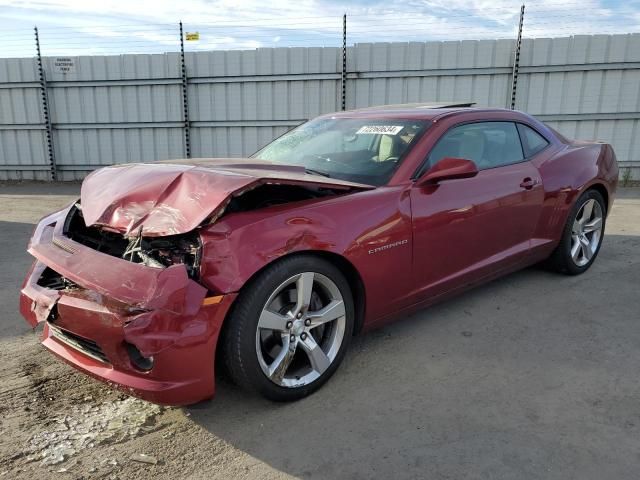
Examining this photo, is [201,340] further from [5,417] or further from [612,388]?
[612,388]

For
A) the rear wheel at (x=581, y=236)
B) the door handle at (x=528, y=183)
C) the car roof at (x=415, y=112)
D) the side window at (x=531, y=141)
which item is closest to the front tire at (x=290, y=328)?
the car roof at (x=415, y=112)

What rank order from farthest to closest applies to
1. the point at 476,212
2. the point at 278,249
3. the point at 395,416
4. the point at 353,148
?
1. the point at 353,148
2. the point at 476,212
3. the point at 395,416
4. the point at 278,249

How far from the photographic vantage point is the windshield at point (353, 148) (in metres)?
3.20

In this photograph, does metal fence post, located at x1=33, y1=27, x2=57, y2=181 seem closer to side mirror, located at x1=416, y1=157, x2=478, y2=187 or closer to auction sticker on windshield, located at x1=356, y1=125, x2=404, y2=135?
auction sticker on windshield, located at x1=356, y1=125, x2=404, y2=135

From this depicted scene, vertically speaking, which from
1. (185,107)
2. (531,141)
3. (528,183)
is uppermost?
(531,141)

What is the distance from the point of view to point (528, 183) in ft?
12.5

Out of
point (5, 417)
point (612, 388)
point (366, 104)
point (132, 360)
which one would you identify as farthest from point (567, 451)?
point (366, 104)

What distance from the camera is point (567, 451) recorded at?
2.24 metres

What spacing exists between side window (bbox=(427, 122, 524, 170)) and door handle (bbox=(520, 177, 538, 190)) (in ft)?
0.56

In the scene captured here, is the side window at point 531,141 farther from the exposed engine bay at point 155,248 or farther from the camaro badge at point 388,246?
the exposed engine bay at point 155,248

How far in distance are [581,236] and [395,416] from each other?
2.96 m

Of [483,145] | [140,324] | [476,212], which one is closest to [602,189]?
[483,145]

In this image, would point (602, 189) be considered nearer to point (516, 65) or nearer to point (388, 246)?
point (388, 246)

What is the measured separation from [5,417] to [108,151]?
31.8 ft
